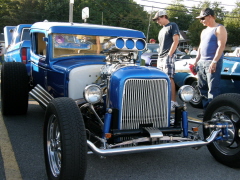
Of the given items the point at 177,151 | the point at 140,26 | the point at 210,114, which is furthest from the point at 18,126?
the point at 140,26

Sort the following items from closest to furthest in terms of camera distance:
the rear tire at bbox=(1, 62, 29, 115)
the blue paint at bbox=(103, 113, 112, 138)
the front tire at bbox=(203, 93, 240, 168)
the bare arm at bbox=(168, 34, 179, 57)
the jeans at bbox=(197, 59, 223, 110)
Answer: the blue paint at bbox=(103, 113, 112, 138)
the front tire at bbox=(203, 93, 240, 168)
the jeans at bbox=(197, 59, 223, 110)
the rear tire at bbox=(1, 62, 29, 115)
the bare arm at bbox=(168, 34, 179, 57)

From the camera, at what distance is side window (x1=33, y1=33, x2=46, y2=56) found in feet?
17.7

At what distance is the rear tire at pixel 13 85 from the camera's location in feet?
17.1

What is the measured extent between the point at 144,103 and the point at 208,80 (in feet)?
6.55

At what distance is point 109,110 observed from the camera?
3.21 meters

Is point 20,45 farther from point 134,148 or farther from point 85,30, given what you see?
point 134,148

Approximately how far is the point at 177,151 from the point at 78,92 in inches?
60.3

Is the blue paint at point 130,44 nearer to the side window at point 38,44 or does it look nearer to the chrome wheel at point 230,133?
the chrome wheel at point 230,133

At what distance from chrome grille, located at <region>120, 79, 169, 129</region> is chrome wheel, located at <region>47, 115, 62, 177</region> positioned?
70 centimetres

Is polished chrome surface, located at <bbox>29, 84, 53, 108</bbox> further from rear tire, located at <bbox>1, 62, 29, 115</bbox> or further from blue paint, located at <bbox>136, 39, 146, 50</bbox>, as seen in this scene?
blue paint, located at <bbox>136, 39, 146, 50</bbox>

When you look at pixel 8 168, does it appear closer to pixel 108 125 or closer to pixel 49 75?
pixel 108 125

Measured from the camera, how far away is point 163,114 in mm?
3496

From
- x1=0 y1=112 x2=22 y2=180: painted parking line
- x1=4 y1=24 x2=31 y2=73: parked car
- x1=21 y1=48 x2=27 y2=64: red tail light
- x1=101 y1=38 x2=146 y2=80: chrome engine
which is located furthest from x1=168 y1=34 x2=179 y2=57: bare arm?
x1=21 y1=48 x2=27 y2=64: red tail light

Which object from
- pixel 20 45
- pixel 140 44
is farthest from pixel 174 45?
pixel 20 45
